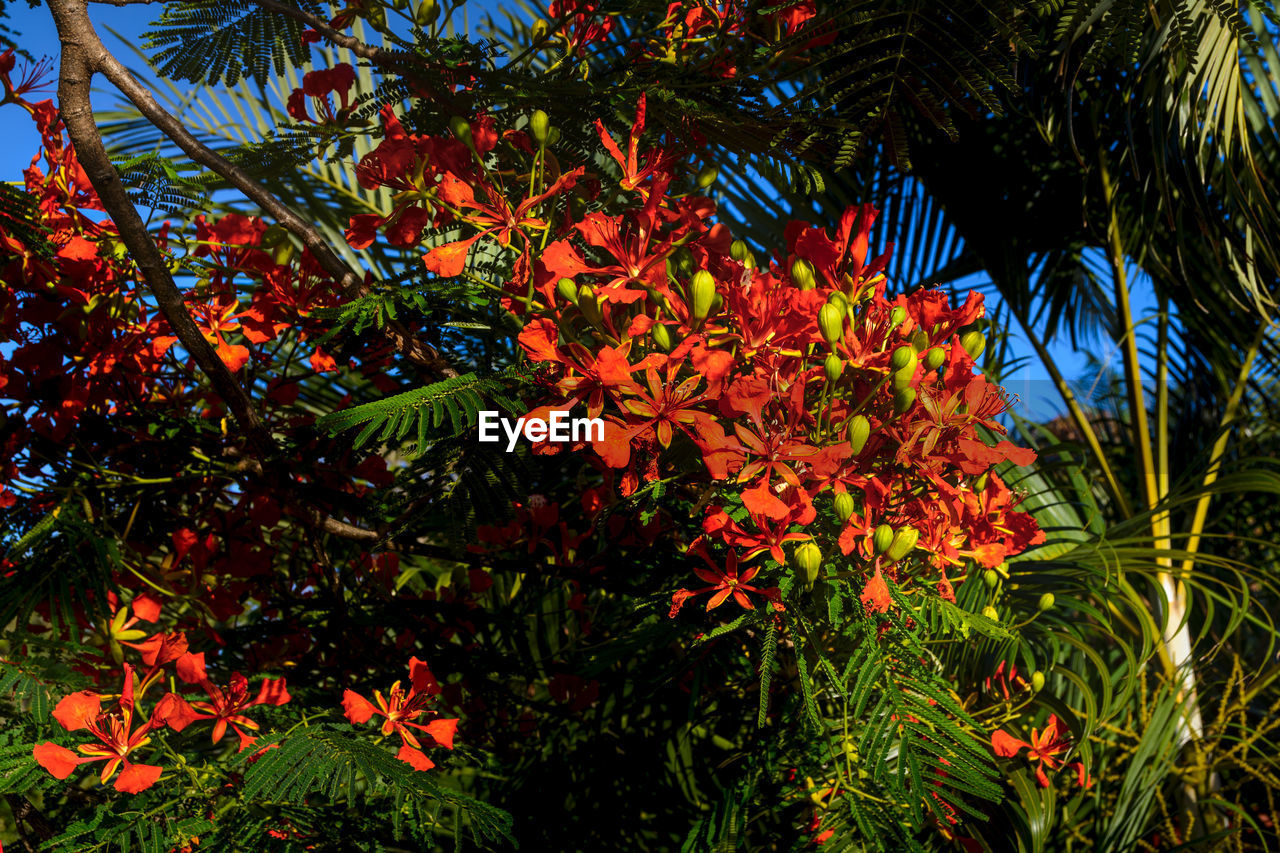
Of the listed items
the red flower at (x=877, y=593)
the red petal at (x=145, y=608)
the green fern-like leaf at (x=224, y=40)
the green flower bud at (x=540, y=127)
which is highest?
the green fern-like leaf at (x=224, y=40)

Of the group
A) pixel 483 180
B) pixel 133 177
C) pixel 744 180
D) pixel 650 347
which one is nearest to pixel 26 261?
pixel 133 177

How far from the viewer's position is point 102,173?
88 cm

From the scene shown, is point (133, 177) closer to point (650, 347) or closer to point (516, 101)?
point (516, 101)

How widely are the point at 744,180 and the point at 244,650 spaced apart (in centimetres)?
141

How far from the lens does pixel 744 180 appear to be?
6.30 feet

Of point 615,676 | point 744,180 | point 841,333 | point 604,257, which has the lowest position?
point 615,676

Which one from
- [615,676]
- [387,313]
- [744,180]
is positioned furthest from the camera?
[744,180]

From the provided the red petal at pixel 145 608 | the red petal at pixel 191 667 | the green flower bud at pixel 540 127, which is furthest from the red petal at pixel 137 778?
the green flower bud at pixel 540 127

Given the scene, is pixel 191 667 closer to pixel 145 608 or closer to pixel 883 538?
pixel 145 608

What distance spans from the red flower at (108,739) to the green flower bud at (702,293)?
65 cm

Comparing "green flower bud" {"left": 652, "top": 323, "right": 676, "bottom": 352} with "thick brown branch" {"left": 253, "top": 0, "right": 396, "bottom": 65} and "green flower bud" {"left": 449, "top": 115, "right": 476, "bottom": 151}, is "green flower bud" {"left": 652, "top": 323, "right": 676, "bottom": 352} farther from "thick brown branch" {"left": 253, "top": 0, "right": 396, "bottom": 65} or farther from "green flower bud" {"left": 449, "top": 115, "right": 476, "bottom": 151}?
"thick brown branch" {"left": 253, "top": 0, "right": 396, "bottom": 65}

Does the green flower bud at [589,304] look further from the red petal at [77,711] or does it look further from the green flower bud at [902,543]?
the red petal at [77,711]

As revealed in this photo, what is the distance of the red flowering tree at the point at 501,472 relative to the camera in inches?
28.1
